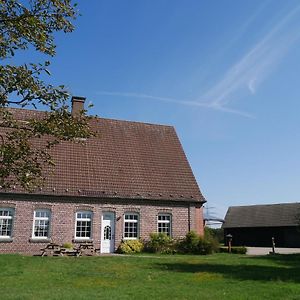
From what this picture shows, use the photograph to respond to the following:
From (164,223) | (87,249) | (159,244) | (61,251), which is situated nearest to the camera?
(61,251)

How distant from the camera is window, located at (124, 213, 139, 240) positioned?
25859mm

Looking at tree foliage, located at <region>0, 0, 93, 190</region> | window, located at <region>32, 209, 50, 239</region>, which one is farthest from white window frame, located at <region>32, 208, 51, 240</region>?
tree foliage, located at <region>0, 0, 93, 190</region>

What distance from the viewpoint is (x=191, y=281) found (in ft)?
43.3

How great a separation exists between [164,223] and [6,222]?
9574mm

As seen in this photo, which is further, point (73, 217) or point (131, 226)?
point (131, 226)

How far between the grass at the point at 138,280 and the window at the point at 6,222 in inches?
174

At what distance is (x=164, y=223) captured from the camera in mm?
26828

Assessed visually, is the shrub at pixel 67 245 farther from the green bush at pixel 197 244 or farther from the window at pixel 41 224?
the green bush at pixel 197 244

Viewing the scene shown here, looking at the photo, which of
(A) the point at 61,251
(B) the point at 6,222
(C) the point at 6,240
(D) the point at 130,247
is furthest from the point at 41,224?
(D) the point at 130,247

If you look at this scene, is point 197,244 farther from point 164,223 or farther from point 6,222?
point 6,222

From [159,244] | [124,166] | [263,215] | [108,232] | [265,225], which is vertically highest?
[124,166]

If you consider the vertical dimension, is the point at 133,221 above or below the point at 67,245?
above

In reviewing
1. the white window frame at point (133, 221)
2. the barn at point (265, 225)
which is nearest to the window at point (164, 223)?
the white window frame at point (133, 221)

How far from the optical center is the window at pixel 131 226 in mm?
25859
